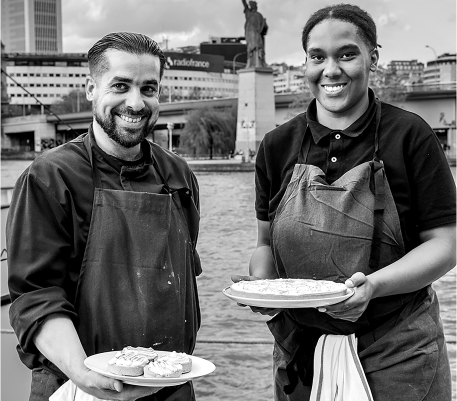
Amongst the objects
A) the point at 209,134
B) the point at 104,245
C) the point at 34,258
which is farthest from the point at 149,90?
the point at 209,134

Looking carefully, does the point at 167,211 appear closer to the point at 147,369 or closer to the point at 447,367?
the point at 147,369

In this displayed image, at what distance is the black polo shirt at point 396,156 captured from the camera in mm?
2176

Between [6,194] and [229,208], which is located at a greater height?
[6,194]

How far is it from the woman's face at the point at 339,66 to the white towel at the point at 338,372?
67cm

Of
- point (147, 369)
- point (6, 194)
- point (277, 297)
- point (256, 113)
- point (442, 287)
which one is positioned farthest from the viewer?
point (256, 113)

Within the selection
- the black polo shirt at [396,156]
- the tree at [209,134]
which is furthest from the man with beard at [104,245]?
the tree at [209,134]

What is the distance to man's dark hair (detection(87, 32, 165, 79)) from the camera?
209 cm

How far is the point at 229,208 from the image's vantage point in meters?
23.2

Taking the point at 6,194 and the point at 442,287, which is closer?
the point at 6,194

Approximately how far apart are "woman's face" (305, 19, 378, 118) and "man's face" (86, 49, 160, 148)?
48 centimetres

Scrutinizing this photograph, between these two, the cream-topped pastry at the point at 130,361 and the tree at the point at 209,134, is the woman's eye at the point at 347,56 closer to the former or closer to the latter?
the cream-topped pastry at the point at 130,361

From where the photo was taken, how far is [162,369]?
1834 millimetres

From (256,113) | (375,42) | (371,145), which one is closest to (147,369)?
(371,145)

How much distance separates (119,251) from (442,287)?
29.4 ft
